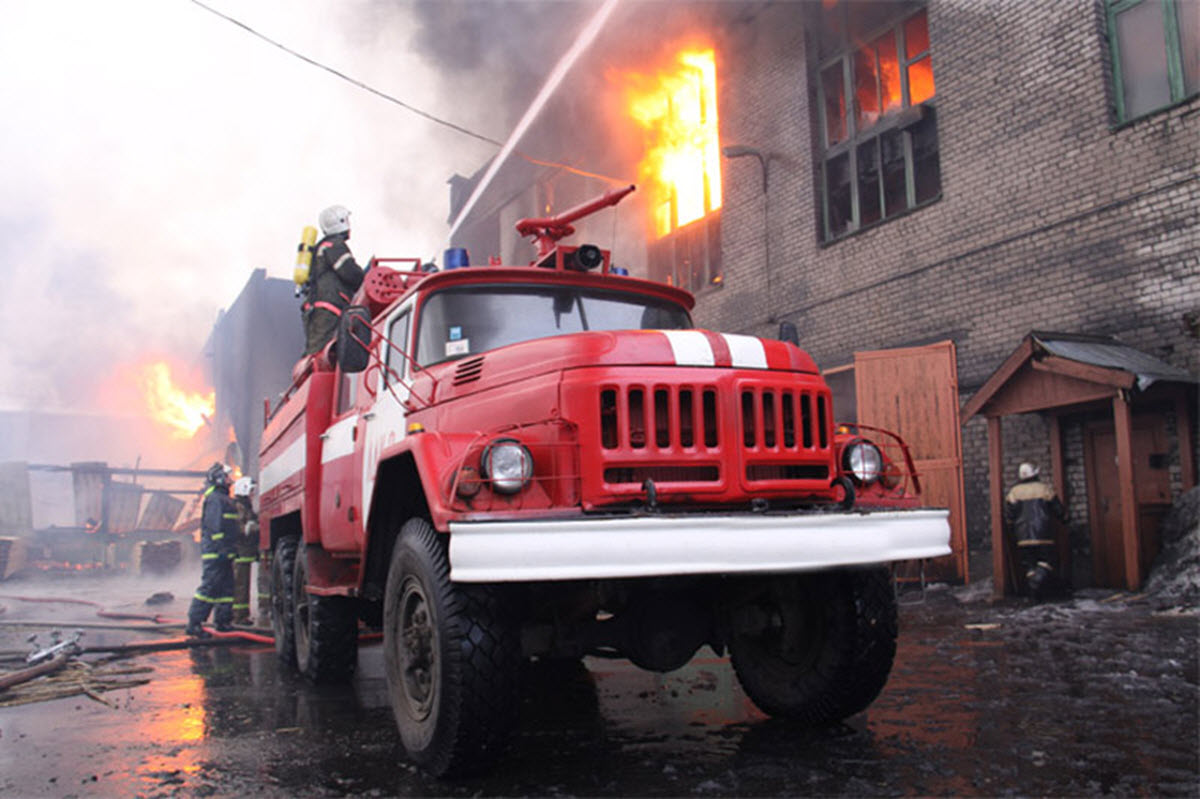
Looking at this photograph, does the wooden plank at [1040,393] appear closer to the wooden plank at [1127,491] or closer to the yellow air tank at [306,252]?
the wooden plank at [1127,491]

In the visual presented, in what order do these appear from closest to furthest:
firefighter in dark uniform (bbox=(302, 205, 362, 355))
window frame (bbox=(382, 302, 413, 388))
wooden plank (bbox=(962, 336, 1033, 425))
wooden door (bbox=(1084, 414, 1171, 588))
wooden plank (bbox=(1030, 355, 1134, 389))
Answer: window frame (bbox=(382, 302, 413, 388)), firefighter in dark uniform (bbox=(302, 205, 362, 355)), wooden plank (bbox=(1030, 355, 1134, 389)), wooden door (bbox=(1084, 414, 1171, 588)), wooden plank (bbox=(962, 336, 1033, 425))

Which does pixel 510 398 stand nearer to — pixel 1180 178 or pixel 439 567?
pixel 439 567

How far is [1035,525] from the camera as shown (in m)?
9.45

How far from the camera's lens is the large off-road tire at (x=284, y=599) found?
23.2ft

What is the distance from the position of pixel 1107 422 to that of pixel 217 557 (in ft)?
32.5

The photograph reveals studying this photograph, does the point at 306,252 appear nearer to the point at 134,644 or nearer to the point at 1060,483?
the point at 134,644

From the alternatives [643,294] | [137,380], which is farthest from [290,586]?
[137,380]

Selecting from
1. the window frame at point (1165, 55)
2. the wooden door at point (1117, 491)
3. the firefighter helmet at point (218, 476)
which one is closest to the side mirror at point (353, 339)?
the firefighter helmet at point (218, 476)

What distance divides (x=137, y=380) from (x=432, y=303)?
40845mm

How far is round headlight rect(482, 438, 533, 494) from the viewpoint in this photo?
3.37 meters

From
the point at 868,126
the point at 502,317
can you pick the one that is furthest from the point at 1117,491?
the point at 502,317

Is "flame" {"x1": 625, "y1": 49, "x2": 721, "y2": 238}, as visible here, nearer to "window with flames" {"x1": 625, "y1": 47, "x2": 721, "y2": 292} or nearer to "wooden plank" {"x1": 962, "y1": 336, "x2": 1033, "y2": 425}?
"window with flames" {"x1": 625, "y1": 47, "x2": 721, "y2": 292}

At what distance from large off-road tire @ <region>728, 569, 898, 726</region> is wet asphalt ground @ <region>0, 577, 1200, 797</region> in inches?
6.5

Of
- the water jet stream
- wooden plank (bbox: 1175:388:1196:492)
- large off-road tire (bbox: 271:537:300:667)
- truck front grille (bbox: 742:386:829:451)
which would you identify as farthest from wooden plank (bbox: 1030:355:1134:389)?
the water jet stream
